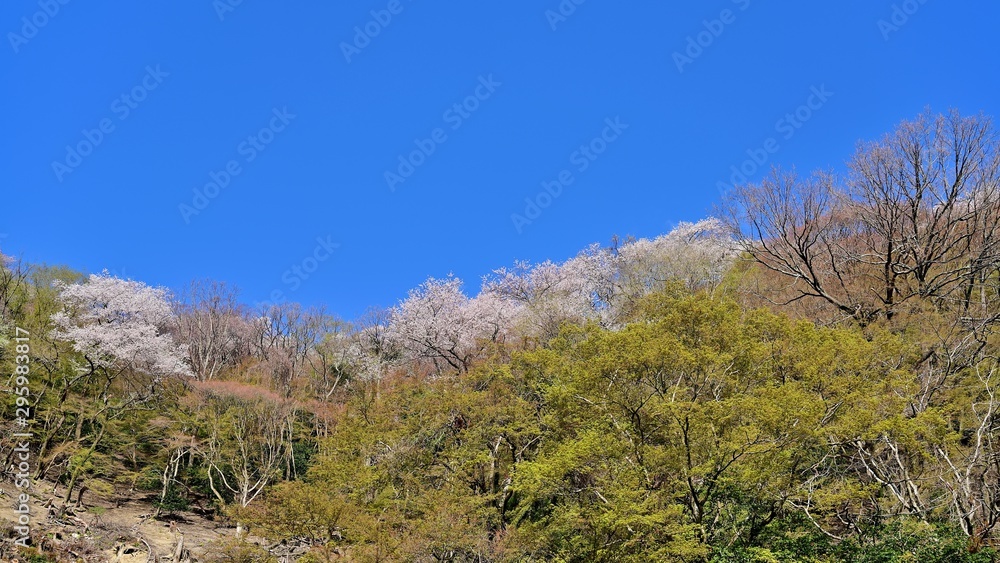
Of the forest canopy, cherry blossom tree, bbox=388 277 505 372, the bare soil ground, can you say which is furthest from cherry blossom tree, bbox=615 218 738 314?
the bare soil ground

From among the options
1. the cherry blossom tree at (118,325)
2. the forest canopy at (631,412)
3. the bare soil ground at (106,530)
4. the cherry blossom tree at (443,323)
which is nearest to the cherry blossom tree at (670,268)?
the forest canopy at (631,412)

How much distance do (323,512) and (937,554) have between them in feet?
37.2

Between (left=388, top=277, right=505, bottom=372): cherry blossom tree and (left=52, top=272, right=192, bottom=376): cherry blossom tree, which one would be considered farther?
(left=388, top=277, right=505, bottom=372): cherry blossom tree

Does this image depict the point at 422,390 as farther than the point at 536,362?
Yes

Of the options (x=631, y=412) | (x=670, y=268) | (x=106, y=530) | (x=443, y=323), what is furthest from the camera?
(x=443, y=323)

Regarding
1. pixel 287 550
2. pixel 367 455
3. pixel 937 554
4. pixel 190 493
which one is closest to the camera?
pixel 937 554

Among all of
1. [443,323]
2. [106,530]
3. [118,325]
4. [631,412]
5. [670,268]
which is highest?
[670,268]

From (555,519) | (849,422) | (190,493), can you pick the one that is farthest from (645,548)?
(190,493)

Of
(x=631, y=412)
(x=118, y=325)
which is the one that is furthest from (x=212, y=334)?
(x=631, y=412)

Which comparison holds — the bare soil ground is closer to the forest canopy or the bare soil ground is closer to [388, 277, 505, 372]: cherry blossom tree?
the forest canopy

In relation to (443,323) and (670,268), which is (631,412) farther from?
(443,323)

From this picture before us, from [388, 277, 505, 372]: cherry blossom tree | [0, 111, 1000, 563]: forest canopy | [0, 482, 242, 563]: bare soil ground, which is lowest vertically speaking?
[0, 482, 242, 563]: bare soil ground

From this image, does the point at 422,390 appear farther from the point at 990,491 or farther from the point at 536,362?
the point at 990,491

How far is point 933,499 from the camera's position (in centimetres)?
1241
